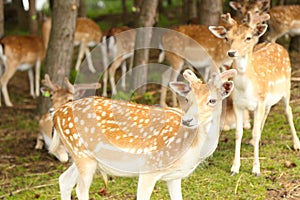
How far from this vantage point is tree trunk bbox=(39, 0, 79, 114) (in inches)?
311

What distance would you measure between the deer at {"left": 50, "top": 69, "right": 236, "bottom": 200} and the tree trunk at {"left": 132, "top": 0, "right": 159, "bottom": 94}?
4477 millimetres

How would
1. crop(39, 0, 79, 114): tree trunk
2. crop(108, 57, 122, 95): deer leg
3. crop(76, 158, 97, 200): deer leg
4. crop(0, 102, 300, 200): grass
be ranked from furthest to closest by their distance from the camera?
crop(108, 57, 122, 95): deer leg, crop(39, 0, 79, 114): tree trunk, crop(0, 102, 300, 200): grass, crop(76, 158, 97, 200): deer leg

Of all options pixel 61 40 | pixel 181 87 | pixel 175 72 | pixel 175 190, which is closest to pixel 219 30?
pixel 181 87

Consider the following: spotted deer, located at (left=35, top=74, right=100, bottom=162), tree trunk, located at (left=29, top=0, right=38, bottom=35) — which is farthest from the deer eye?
tree trunk, located at (left=29, top=0, right=38, bottom=35)

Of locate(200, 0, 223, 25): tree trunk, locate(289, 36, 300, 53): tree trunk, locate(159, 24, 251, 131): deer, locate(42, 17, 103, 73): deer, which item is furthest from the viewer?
locate(42, 17, 103, 73): deer

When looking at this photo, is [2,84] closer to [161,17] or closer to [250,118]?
[250,118]

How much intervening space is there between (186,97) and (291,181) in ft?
4.95

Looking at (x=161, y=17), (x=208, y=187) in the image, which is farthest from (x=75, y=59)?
(x=208, y=187)

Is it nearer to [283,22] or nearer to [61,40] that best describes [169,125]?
[61,40]

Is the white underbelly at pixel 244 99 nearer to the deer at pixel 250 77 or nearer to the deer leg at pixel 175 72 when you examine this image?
the deer at pixel 250 77

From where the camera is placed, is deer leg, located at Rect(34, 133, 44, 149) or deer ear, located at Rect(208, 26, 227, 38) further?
deer leg, located at Rect(34, 133, 44, 149)

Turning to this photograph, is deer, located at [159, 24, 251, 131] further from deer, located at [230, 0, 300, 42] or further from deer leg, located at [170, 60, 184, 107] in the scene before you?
deer, located at [230, 0, 300, 42]

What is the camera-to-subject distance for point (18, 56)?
10.2 m

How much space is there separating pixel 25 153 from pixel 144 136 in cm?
337
